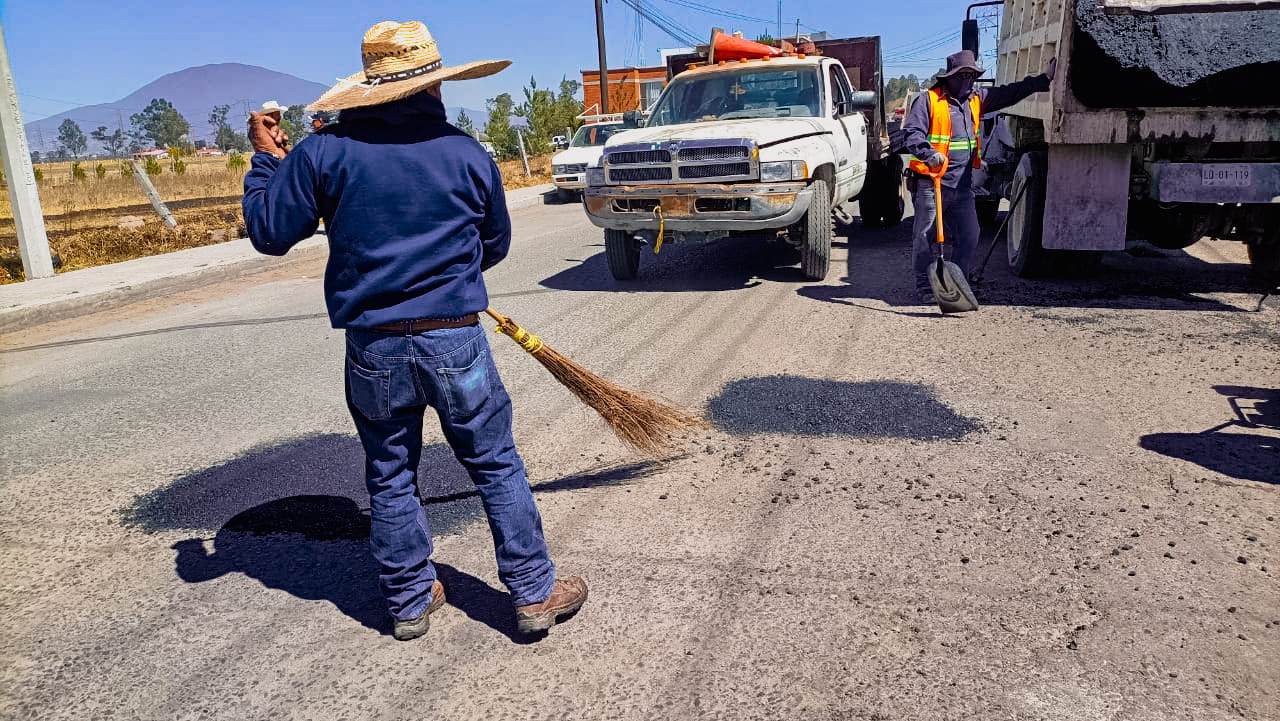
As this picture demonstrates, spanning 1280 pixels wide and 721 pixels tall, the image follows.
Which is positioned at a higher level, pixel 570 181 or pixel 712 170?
pixel 712 170

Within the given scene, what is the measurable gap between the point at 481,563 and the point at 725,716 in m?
1.35

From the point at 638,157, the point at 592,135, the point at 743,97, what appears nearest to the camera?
the point at 638,157

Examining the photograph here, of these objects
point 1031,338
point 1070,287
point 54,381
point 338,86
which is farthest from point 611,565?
point 1070,287

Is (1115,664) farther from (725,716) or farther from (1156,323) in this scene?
(1156,323)

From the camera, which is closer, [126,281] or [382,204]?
[382,204]

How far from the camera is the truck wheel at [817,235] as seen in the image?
27.5 ft

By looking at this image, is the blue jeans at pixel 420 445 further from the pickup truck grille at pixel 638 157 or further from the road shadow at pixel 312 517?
the pickup truck grille at pixel 638 157

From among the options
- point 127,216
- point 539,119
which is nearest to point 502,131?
point 539,119

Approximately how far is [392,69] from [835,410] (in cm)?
318

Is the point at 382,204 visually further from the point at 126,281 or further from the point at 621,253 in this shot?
the point at 126,281

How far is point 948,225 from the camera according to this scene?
303 inches

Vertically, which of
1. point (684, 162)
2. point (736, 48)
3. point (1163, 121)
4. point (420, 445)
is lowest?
point (420, 445)

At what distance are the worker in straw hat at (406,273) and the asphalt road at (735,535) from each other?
387 mm

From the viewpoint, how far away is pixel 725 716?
8.52 ft
